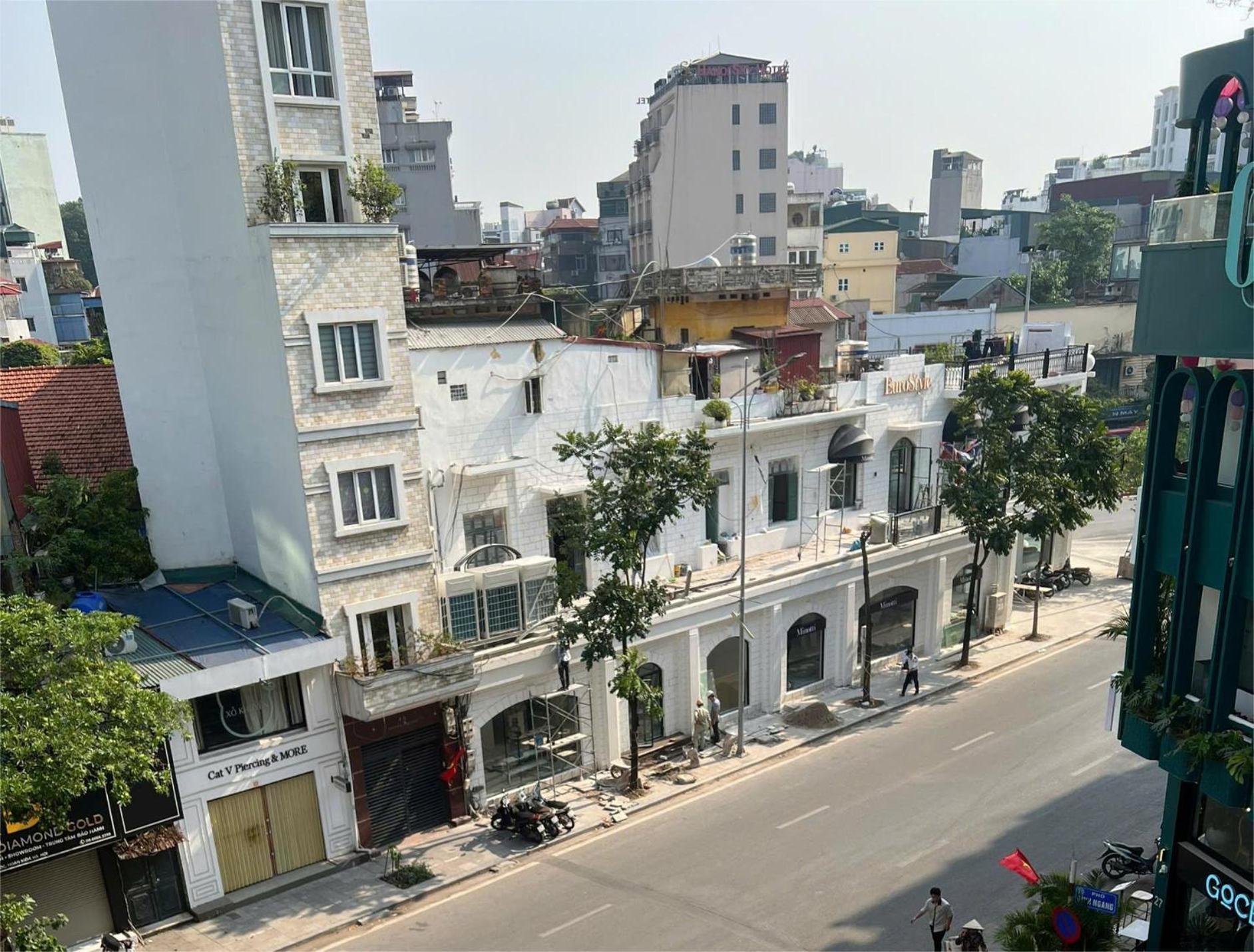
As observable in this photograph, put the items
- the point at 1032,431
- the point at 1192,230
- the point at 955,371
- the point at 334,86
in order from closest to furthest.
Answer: the point at 1192,230 → the point at 334,86 → the point at 1032,431 → the point at 955,371

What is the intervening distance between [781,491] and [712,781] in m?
9.39

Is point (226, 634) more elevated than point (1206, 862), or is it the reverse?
point (226, 634)

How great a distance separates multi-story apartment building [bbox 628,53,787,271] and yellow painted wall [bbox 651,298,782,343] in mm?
19568

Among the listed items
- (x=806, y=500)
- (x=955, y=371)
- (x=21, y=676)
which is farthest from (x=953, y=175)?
(x=21, y=676)

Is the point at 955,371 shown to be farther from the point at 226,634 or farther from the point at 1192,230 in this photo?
the point at 226,634

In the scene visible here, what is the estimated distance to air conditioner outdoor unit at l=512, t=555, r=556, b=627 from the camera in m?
21.2

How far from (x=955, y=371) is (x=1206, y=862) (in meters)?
20.7

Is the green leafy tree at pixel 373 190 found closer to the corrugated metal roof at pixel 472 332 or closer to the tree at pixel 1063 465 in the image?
the corrugated metal roof at pixel 472 332

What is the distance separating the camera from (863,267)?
66.1 metres

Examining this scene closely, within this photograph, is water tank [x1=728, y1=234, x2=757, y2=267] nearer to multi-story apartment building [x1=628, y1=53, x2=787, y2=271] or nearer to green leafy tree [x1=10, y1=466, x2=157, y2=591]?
multi-story apartment building [x1=628, y1=53, x2=787, y2=271]

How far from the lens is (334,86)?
60.7ft

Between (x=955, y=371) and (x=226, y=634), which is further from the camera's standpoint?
(x=955, y=371)

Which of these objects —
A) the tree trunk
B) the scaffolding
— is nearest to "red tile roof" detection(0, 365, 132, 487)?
the scaffolding

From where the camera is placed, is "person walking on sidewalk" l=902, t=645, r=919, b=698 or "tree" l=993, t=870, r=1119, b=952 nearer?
"tree" l=993, t=870, r=1119, b=952
